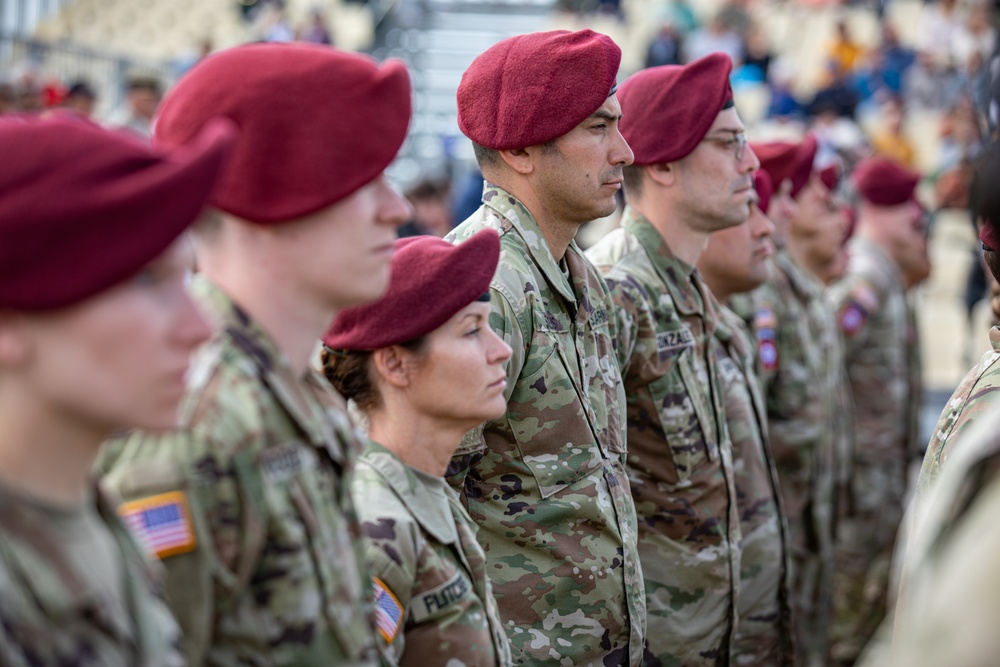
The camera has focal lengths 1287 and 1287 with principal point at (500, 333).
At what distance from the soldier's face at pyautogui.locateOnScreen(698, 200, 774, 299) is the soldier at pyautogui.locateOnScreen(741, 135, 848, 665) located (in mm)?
696

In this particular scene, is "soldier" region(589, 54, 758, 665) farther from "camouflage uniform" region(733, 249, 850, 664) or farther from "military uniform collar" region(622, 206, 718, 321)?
"camouflage uniform" region(733, 249, 850, 664)

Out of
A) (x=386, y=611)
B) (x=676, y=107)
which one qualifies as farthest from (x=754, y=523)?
(x=386, y=611)

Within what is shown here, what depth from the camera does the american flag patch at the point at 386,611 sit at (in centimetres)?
234

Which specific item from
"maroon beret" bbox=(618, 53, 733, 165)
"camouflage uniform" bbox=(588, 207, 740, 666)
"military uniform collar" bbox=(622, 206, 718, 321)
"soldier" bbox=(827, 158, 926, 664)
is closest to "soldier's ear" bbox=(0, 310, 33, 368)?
"camouflage uniform" bbox=(588, 207, 740, 666)

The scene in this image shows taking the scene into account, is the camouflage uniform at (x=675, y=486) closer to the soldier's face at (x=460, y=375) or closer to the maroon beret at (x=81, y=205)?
the soldier's face at (x=460, y=375)

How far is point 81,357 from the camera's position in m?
1.59

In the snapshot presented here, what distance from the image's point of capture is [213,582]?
5.91 ft

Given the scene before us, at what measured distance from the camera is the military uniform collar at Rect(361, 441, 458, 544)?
8.34 ft

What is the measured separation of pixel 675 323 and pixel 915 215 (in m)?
4.37

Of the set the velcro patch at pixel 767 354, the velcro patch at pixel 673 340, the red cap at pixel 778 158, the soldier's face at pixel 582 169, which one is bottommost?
the velcro patch at pixel 767 354

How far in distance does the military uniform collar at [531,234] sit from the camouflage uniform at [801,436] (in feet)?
7.43

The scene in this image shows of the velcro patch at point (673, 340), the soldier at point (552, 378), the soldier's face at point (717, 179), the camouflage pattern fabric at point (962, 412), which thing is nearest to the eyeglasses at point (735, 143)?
the soldier's face at point (717, 179)

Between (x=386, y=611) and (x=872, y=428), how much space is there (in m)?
5.46

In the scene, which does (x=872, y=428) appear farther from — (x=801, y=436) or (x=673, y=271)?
(x=673, y=271)
